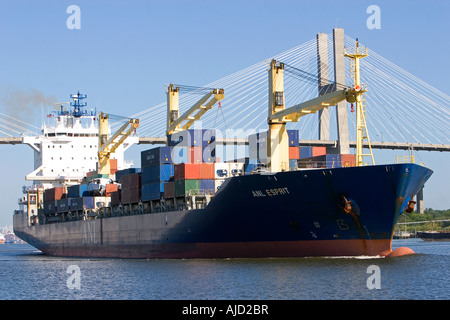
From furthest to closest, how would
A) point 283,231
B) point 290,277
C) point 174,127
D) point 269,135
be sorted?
point 174,127, point 269,135, point 283,231, point 290,277

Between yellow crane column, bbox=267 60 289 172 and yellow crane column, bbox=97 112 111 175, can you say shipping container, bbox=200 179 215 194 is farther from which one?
yellow crane column, bbox=97 112 111 175

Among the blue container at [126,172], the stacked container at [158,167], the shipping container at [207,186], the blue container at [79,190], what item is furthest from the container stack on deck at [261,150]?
the blue container at [79,190]

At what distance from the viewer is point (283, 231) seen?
119 ft

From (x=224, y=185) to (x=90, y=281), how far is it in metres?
9.64

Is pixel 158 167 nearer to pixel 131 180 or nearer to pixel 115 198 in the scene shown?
pixel 131 180

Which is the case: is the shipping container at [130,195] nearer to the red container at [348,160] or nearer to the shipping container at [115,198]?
the shipping container at [115,198]

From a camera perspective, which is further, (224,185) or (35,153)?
(35,153)

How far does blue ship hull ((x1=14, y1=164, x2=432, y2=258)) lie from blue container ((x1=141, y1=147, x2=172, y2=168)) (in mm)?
3108

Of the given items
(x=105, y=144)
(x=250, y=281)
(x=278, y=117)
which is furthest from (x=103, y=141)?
(x=250, y=281)

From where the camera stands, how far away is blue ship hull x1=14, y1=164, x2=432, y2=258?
33.9 m

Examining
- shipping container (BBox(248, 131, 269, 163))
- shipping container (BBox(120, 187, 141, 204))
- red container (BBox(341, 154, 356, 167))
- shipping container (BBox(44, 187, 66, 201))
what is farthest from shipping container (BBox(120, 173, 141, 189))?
red container (BBox(341, 154, 356, 167))

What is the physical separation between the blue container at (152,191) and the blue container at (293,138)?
8046mm
